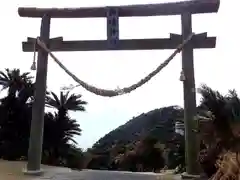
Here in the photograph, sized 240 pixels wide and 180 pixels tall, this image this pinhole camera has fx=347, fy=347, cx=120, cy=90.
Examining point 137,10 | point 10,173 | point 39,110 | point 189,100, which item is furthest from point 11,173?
point 137,10

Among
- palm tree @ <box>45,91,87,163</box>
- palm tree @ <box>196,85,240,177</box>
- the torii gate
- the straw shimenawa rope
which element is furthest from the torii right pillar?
palm tree @ <box>45,91,87,163</box>

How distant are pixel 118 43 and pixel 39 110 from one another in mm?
2570

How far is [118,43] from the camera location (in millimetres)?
8539

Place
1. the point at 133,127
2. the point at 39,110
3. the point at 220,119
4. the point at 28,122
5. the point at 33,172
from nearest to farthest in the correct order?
the point at 220,119 → the point at 33,172 → the point at 39,110 → the point at 28,122 → the point at 133,127

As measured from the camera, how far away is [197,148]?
777cm

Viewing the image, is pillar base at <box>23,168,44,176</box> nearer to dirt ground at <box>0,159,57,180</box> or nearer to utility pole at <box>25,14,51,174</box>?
utility pole at <box>25,14,51,174</box>

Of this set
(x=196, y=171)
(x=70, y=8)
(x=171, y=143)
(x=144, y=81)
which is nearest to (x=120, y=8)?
(x=70, y=8)

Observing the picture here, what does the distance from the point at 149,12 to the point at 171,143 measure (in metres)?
4.84

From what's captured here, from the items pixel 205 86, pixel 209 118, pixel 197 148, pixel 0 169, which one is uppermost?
pixel 205 86

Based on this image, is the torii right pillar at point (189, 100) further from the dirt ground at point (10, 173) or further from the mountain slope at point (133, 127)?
the mountain slope at point (133, 127)

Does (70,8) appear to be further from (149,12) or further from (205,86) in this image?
(205,86)

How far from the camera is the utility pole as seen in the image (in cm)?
834

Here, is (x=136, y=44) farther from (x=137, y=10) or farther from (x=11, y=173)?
(x=11, y=173)

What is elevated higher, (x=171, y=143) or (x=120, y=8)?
(x=120, y=8)
